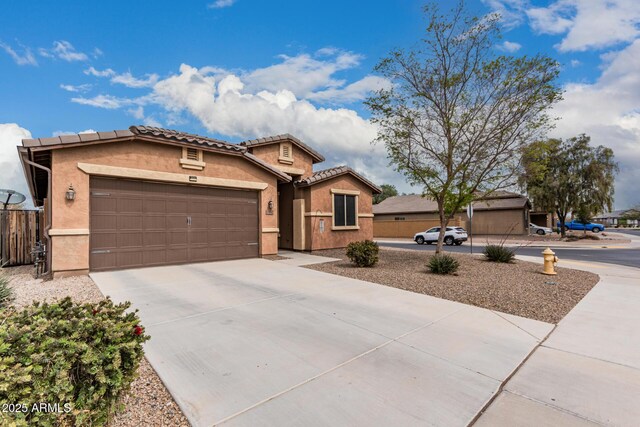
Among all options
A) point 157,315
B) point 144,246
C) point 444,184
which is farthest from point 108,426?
point 444,184

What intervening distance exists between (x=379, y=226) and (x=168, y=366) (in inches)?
1328

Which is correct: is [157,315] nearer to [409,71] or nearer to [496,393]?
[496,393]

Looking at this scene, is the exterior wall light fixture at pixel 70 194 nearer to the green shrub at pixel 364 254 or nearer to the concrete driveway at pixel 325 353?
the concrete driveway at pixel 325 353

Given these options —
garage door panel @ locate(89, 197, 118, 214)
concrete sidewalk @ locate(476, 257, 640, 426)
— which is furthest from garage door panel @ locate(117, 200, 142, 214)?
concrete sidewalk @ locate(476, 257, 640, 426)

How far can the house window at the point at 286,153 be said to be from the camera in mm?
15867

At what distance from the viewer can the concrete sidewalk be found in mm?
2771

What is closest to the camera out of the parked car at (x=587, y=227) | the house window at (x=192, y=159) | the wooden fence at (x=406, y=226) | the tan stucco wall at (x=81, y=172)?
the tan stucco wall at (x=81, y=172)

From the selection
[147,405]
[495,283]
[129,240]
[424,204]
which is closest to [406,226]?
[424,204]

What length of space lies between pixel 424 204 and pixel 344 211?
76.8 feet

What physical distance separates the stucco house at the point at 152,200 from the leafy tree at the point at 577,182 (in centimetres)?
2468

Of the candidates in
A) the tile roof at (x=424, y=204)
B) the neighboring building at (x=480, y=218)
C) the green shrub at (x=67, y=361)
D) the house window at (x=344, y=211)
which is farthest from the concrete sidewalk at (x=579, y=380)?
the neighboring building at (x=480, y=218)

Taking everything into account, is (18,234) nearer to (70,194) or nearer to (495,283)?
(70,194)

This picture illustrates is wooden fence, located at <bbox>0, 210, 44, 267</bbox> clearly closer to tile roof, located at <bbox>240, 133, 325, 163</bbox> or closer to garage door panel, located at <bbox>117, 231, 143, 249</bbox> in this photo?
garage door panel, located at <bbox>117, 231, 143, 249</bbox>

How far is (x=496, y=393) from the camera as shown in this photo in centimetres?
311
